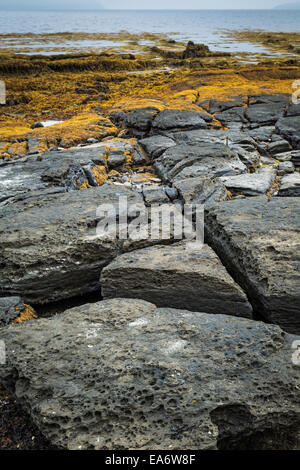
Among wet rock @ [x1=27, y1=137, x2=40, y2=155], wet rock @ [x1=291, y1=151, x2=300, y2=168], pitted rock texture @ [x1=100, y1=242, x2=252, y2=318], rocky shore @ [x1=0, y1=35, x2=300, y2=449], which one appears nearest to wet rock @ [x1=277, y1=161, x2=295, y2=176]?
wet rock @ [x1=291, y1=151, x2=300, y2=168]

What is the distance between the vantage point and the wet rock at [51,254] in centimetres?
302

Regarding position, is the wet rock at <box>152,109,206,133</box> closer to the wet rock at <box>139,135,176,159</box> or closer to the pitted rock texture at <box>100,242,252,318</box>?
the wet rock at <box>139,135,176,159</box>

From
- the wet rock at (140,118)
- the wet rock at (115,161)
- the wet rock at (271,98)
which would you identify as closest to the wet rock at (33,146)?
the wet rock at (115,161)

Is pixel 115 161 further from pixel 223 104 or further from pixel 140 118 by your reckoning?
pixel 223 104

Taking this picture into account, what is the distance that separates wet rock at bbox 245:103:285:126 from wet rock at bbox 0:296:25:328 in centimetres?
736

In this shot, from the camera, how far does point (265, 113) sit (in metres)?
8.68

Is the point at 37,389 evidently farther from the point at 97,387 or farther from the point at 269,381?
the point at 269,381

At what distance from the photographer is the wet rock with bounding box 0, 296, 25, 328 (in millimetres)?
2604

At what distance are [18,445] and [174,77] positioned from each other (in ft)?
55.0

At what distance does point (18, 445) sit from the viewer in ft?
6.41

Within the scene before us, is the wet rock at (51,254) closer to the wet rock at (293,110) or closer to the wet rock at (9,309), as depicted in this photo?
the wet rock at (9,309)

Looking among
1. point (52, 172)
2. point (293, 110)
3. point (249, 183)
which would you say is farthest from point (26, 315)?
point (293, 110)

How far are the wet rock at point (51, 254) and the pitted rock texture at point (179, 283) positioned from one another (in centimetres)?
33
